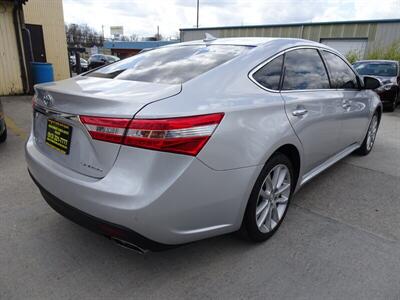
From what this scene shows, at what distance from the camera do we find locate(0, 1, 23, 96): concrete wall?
9.23m

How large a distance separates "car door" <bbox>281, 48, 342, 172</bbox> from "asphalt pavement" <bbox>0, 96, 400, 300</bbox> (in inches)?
25.2

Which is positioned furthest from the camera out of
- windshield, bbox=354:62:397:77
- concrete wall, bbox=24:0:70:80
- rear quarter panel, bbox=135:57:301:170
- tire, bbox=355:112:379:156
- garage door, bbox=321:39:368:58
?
→ garage door, bbox=321:39:368:58

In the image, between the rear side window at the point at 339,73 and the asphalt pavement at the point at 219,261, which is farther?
the rear side window at the point at 339,73

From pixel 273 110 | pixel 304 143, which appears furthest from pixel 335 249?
pixel 273 110

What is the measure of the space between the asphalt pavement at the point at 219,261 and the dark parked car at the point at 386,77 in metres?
7.39

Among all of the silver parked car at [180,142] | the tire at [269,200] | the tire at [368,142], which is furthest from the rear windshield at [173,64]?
the tire at [368,142]

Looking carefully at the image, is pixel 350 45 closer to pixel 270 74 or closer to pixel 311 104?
pixel 311 104

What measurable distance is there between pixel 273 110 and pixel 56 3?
43.3ft

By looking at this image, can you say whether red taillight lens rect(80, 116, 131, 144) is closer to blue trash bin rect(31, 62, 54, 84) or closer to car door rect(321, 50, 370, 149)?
car door rect(321, 50, 370, 149)

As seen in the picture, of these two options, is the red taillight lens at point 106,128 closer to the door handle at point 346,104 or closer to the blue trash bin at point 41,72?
the door handle at point 346,104

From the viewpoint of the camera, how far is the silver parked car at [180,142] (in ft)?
5.80

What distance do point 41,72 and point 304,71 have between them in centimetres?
946

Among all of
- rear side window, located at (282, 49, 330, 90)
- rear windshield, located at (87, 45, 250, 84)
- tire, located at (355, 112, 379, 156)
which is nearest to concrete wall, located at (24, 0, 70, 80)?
rear windshield, located at (87, 45, 250, 84)

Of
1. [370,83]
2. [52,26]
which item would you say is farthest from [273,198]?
[52,26]
